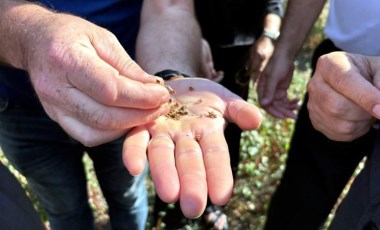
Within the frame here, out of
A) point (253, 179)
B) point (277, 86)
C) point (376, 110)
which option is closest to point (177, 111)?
point (376, 110)

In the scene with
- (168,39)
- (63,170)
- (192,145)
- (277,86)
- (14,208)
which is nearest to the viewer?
(14,208)

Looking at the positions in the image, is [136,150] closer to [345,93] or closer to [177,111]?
[177,111]

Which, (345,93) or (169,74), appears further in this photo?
(169,74)

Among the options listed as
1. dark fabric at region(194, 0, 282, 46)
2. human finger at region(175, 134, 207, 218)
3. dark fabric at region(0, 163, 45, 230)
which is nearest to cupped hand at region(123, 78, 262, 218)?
human finger at region(175, 134, 207, 218)

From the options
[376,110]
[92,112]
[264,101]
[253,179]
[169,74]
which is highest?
[376,110]

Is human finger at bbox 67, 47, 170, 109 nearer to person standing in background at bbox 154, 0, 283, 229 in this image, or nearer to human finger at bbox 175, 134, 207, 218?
human finger at bbox 175, 134, 207, 218

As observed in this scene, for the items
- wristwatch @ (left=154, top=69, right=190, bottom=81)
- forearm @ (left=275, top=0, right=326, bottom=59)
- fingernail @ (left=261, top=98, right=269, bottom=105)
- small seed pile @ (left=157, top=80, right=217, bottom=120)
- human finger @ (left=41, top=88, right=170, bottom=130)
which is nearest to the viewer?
human finger @ (left=41, top=88, right=170, bottom=130)
